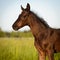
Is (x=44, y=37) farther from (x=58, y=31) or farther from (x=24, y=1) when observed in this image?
(x=24, y=1)

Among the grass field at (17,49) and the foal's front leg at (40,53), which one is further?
the grass field at (17,49)

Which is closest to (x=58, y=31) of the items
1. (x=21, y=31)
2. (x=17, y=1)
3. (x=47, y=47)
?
(x=47, y=47)

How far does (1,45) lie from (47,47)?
0.80 m

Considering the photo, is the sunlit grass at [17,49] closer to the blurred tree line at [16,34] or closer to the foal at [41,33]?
the blurred tree line at [16,34]

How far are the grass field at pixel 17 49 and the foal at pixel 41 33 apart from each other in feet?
1.33

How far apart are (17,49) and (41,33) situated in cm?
60

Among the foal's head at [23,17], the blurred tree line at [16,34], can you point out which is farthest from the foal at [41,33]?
the blurred tree line at [16,34]

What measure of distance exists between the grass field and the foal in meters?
0.40

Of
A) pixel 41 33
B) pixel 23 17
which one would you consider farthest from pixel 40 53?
pixel 23 17

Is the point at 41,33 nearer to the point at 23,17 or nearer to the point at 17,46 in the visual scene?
the point at 23,17

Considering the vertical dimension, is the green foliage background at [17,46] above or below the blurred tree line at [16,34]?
below

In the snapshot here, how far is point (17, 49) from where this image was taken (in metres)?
2.87

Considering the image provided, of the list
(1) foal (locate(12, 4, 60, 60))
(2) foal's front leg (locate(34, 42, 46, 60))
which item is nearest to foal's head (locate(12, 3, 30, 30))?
(1) foal (locate(12, 4, 60, 60))

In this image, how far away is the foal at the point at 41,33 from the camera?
7.69ft
